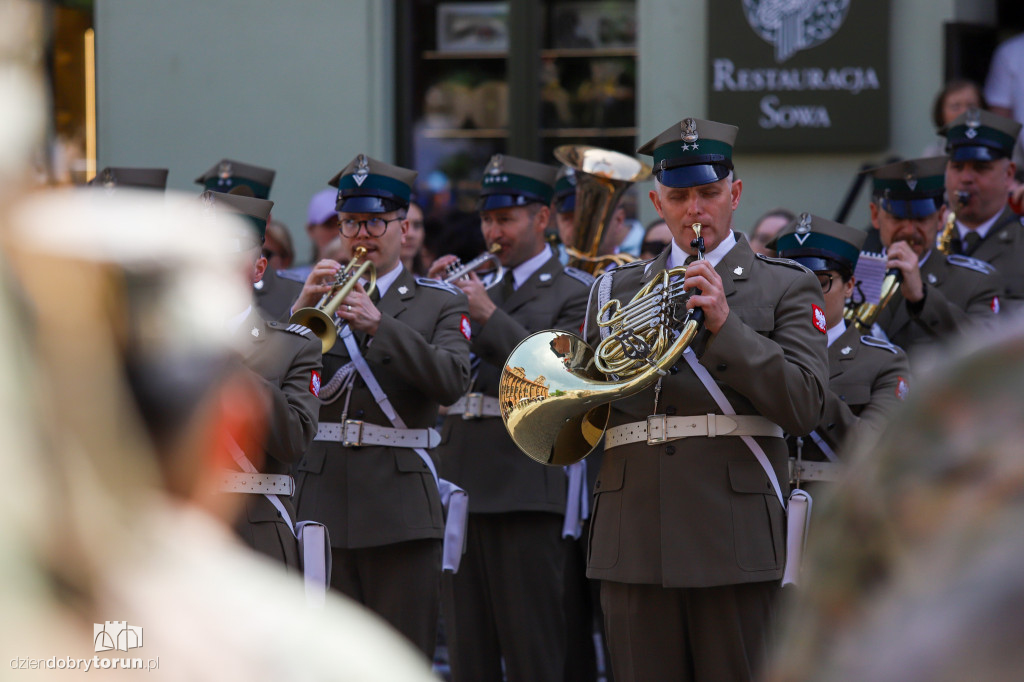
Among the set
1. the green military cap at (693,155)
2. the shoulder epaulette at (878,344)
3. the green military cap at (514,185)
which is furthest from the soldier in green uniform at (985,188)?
the green military cap at (693,155)

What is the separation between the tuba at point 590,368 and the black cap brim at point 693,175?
137mm

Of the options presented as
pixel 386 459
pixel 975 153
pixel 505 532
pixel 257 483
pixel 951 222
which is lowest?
pixel 505 532

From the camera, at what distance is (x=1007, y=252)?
20.6ft

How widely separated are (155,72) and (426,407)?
484 cm

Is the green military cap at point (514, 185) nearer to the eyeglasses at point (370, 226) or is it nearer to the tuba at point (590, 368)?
the eyeglasses at point (370, 226)

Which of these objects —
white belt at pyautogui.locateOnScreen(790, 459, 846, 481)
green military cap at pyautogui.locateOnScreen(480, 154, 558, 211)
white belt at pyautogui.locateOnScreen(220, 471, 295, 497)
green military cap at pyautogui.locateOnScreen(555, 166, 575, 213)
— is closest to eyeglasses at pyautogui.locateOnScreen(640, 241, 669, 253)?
green military cap at pyautogui.locateOnScreen(555, 166, 575, 213)

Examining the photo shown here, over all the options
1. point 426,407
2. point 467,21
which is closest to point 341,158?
point 467,21

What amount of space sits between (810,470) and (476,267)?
188 centimetres

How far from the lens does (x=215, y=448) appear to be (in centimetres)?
107

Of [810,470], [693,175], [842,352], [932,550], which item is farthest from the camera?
[842,352]

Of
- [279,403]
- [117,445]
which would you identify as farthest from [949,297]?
[117,445]

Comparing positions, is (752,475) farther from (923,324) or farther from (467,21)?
(467,21)

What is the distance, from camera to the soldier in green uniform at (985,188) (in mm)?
6301

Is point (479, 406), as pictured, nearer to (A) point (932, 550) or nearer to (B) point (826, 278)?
(B) point (826, 278)
